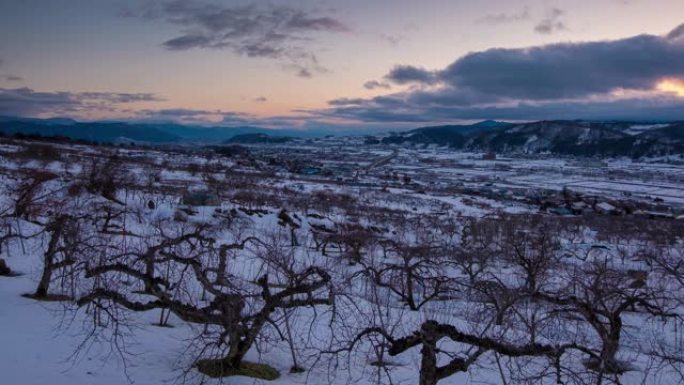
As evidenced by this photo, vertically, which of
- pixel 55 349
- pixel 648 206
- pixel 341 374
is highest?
pixel 55 349

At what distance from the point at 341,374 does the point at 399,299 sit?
31.5 feet

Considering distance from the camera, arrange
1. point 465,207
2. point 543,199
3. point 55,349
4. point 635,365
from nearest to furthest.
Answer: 1. point 55,349
2. point 635,365
3. point 465,207
4. point 543,199

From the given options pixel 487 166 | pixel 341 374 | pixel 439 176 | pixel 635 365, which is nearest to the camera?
pixel 341 374

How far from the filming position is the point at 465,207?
71.4m

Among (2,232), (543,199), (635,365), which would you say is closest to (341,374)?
(635,365)

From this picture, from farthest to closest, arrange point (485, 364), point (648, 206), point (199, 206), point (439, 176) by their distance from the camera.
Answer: point (439, 176)
point (648, 206)
point (199, 206)
point (485, 364)

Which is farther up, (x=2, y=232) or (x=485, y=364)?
(x=2, y=232)

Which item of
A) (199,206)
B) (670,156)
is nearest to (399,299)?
(199,206)

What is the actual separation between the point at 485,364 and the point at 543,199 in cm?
7795

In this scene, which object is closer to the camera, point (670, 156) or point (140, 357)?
point (140, 357)

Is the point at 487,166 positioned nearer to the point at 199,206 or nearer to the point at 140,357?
the point at 199,206

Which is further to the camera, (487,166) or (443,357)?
(487,166)

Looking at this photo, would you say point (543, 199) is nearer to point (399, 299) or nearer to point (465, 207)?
point (465, 207)

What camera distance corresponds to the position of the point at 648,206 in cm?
7944
